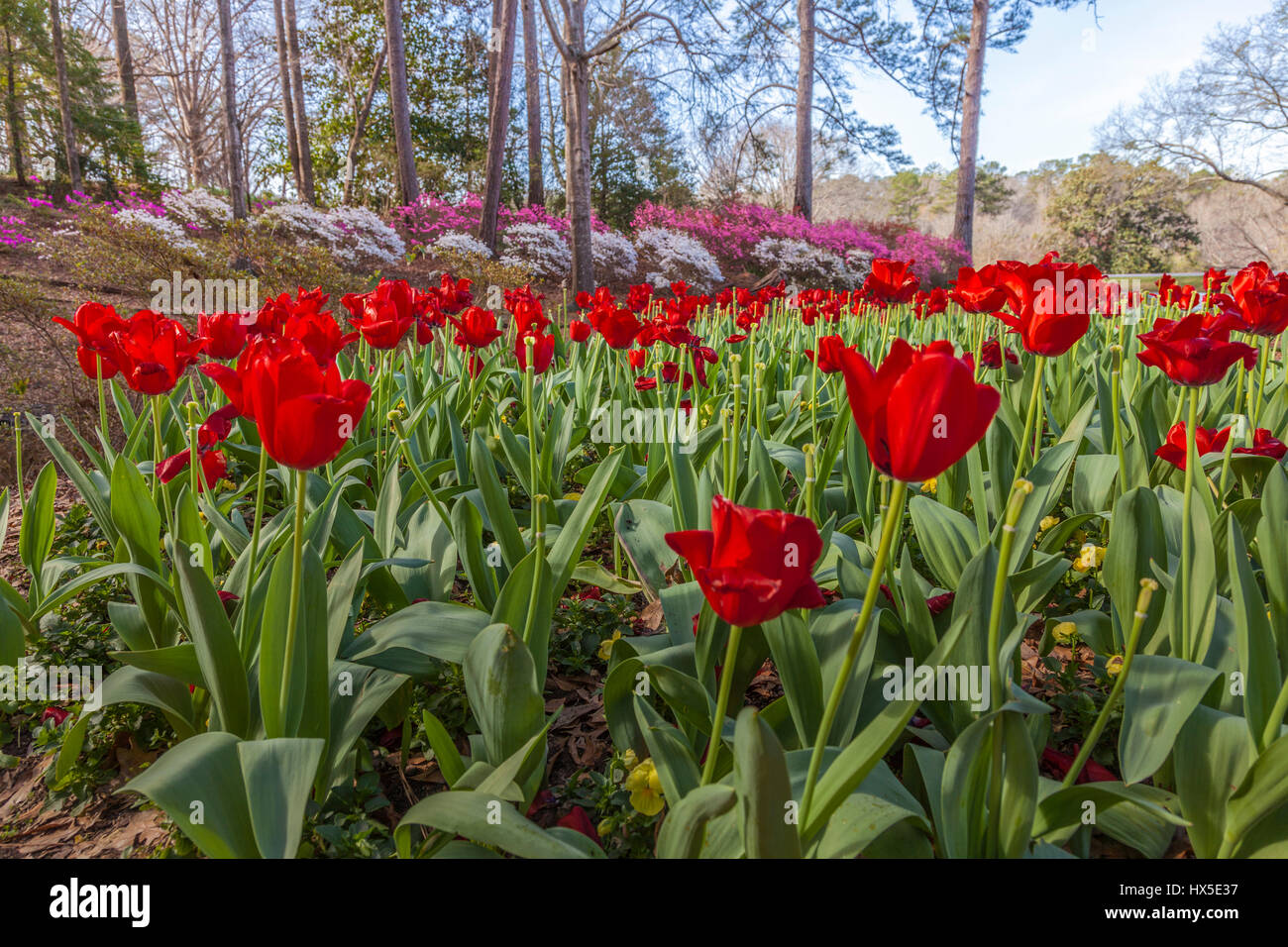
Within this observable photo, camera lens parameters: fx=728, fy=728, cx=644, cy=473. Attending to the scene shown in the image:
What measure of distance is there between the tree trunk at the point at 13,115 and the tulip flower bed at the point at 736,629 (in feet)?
53.5

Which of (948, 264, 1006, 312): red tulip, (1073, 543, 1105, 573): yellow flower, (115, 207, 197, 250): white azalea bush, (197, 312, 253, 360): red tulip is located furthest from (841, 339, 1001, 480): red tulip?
(115, 207, 197, 250): white azalea bush

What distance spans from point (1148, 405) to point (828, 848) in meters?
2.01

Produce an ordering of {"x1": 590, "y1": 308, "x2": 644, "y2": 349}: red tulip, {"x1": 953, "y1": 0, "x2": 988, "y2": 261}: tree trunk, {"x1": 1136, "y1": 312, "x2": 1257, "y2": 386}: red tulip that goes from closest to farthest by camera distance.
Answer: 1. {"x1": 1136, "y1": 312, "x2": 1257, "y2": 386}: red tulip
2. {"x1": 590, "y1": 308, "x2": 644, "y2": 349}: red tulip
3. {"x1": 953, "y1": 0, "x2": 988, "y2": 261}: tree trunk

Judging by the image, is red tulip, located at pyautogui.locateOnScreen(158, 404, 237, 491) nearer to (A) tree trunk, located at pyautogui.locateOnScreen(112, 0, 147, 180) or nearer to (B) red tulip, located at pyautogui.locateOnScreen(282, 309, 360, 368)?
(B) red tulip, located at pyautogui.locateOnScreen(282, 309, 360, 368)

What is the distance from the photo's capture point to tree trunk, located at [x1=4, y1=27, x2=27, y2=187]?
13.2 metres

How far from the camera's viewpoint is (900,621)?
135 cm

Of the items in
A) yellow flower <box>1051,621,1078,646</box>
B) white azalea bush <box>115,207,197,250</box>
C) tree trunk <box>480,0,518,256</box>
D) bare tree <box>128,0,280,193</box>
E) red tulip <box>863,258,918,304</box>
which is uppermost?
bare tree <box>128,0,280,193</box>

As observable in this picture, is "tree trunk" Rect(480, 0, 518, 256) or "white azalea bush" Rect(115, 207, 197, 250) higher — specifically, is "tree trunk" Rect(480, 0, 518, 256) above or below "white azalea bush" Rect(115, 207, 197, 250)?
above

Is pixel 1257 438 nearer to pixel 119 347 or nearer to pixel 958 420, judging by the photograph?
pixel 958 420

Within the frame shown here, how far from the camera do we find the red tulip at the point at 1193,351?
1319 millimetres

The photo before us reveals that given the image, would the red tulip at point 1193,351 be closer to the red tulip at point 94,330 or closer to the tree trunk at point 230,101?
the red tulip at point 94,330

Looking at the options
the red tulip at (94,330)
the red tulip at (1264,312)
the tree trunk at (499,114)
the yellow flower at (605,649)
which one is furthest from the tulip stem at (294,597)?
the tree trunk at (499,114)

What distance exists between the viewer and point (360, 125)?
16.8m

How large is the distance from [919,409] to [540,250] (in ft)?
38.7
